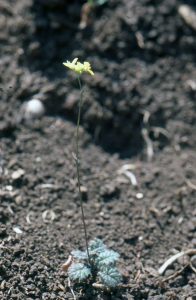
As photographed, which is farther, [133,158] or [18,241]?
[133,158]

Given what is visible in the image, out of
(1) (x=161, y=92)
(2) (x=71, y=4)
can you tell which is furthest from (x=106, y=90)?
(2) (x=71, y=4)

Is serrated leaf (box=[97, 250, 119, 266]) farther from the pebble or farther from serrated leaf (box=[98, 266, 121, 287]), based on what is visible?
the pebble

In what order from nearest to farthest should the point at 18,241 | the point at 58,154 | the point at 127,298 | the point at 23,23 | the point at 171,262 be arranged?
the point at 127,298 → the point at 18,241 → the point at 171,262 → the point at 58,154 → the point at 23,23

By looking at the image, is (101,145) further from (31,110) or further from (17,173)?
(17,173)

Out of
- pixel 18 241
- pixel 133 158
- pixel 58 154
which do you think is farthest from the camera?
pixel 133 158

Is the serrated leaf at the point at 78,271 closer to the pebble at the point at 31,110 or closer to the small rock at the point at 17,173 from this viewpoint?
the small rock at the point at 17,173

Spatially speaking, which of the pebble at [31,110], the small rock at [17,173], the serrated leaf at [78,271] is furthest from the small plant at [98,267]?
the pebble at [31,110]

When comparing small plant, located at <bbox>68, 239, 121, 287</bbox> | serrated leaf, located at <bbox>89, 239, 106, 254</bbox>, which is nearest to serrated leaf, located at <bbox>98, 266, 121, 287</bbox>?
small plant, located at <bbox>68, 239, 121, 287</bbox>

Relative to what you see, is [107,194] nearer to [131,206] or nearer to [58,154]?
[131,206]
